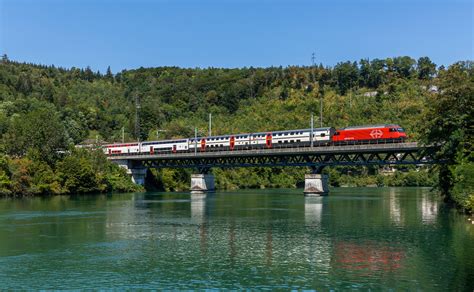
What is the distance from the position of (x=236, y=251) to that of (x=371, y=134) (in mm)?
61432

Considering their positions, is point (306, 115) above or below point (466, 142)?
above

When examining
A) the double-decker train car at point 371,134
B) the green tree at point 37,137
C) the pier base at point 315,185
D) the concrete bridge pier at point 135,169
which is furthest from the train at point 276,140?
the green tree at point 37,137

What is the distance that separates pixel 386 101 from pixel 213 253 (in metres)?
155

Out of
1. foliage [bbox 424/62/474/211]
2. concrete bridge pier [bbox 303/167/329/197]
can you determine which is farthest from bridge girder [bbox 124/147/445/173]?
foliage [bbox 424/62/474/211]

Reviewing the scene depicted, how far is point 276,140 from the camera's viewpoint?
109438mm

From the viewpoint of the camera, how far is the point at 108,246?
42.3 m

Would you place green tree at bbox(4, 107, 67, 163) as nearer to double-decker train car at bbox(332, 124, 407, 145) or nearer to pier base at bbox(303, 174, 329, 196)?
pier base at bbox(303, 174, 329, 196)

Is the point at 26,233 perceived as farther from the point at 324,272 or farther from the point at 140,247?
the point at 324,272

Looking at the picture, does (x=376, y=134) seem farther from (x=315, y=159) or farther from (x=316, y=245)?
(x=316, y=245)

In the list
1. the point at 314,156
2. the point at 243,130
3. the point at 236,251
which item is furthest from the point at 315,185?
the point at 243,130

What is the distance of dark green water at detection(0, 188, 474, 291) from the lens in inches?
1222

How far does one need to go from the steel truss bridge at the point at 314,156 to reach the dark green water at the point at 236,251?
24394 millimetres

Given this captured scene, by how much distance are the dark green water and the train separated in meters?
30.8

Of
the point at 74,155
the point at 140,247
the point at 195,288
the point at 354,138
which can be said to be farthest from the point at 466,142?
the point at 74,155
